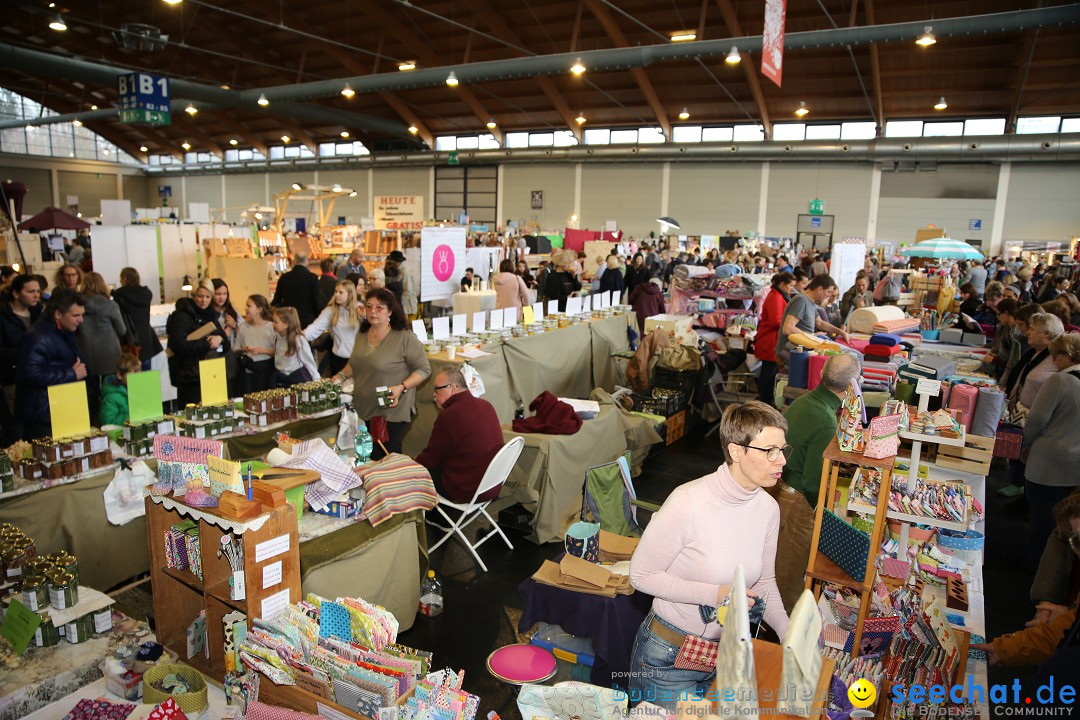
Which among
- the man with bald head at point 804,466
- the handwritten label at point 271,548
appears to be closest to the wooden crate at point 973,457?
the man with bald head at point 804,466

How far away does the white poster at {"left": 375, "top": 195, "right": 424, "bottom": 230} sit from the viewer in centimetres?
1608

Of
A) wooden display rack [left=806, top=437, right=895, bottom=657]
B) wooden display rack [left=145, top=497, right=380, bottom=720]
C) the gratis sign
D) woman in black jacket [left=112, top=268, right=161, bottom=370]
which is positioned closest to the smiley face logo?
wooden display rack [left=806, top=437, right=895, bottom=657]

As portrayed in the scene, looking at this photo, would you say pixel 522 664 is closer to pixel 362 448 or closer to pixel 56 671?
pixel 362 448

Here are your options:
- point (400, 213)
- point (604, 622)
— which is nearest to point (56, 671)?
point (604, 622)

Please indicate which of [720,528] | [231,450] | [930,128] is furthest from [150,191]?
[720,528]

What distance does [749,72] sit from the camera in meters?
16.1

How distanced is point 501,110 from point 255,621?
2216 cm

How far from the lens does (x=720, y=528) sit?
2.02 m

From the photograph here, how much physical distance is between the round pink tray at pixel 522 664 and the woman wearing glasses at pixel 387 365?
199cm

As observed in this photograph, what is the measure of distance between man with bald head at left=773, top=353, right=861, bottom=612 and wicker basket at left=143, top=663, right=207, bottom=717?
2306 mm

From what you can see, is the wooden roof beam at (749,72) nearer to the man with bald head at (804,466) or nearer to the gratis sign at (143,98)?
→ the gratis sign at (143,98)

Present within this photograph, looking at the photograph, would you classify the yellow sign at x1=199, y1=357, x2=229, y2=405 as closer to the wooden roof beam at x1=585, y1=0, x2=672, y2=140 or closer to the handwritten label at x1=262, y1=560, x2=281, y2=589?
the handwritten label at x1=262, y1=560, x2=281, y2=589

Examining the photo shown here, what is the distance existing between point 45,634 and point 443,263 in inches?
284

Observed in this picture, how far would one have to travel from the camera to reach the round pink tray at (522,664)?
2568mm
